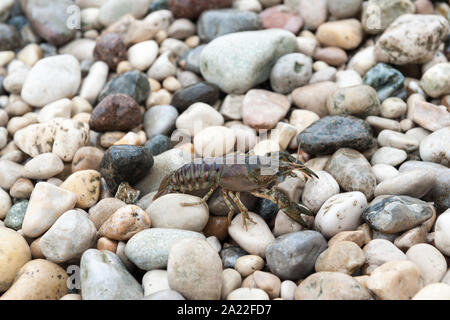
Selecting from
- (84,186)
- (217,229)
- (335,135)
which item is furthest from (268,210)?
(84,186)

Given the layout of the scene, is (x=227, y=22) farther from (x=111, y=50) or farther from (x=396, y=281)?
(x=396, y=281)

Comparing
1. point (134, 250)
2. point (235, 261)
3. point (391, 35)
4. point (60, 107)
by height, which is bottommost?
point (235, 261)

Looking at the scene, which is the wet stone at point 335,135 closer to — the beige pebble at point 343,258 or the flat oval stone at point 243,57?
the flat oval stone at point 243,57

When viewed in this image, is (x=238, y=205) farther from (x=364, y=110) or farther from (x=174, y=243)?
(x=364, y=110)

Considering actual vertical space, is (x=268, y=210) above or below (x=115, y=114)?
below

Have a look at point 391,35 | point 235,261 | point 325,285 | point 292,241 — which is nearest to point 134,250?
point 235,261

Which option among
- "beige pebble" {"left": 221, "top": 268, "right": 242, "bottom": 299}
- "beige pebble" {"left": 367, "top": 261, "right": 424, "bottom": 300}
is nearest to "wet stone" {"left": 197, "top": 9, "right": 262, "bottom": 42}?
"beige pebble" {"left": 221, "top": 268, "right": 242, "bottom": 299}
